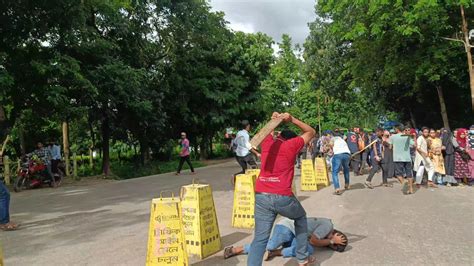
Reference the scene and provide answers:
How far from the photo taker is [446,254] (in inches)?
223

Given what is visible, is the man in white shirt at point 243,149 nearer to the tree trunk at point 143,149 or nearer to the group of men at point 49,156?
the group of men at point 49,156

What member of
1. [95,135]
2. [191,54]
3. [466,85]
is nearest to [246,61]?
[191,54]

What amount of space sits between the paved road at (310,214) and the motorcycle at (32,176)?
1.80 metres

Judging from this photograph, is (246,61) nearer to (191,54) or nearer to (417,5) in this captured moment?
(191,54)

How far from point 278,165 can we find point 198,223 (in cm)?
159

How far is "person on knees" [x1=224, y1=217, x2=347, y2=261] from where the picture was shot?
566cm

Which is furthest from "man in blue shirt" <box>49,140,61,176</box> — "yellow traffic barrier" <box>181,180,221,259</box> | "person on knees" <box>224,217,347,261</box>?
"person on knees" <box>224,217,347,261</box>

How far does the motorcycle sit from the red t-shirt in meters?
11.7

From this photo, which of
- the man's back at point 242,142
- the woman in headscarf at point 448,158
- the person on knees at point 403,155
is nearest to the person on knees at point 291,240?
the person on knees at point 403,155

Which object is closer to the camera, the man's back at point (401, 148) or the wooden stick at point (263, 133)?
the wooden stick at point (263, 133)

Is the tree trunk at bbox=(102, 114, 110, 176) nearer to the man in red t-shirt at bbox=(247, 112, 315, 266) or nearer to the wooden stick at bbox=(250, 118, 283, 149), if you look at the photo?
the man in red t-shirt at bbox=(247, 112, 315, 266)

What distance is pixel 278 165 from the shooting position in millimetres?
4875

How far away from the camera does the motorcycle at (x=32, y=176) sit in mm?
14266

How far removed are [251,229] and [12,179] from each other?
39.8ft
